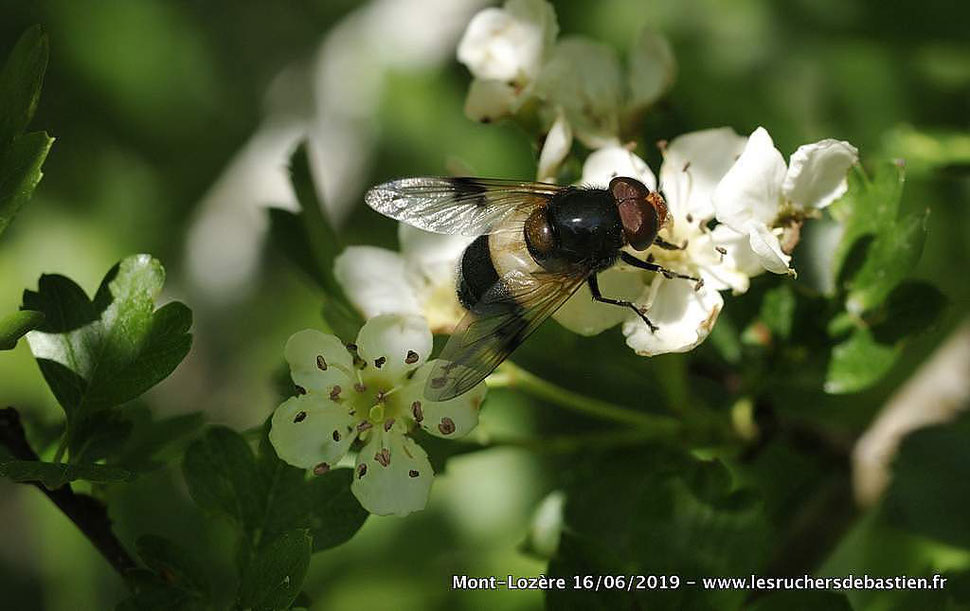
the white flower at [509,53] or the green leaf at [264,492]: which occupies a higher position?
the white flower at [509,53]

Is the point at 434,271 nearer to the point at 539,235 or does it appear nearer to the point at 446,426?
the point at 539,235

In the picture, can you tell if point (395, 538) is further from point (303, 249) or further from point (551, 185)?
point (551, 185)

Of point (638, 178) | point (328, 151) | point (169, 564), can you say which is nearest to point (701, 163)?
point (638, 178)

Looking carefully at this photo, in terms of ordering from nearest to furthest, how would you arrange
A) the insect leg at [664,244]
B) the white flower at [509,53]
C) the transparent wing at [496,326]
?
the transparent wing at [496,326] → the insect leg at [664,244] → the white flower at [509,53]

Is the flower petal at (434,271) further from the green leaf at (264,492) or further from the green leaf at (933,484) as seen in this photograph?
the green leaf at (933,484)

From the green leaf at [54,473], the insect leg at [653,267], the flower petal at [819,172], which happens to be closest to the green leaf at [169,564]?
the green leaf at [54,473]

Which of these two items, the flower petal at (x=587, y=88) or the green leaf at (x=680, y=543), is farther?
the flower petal at (x=587, y=88)
